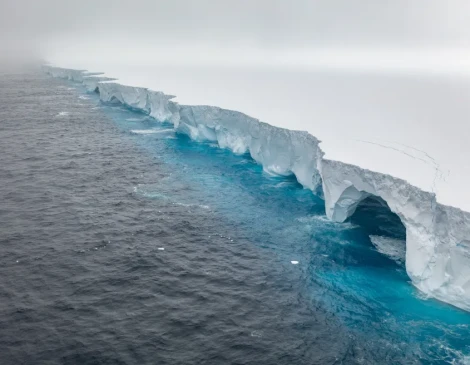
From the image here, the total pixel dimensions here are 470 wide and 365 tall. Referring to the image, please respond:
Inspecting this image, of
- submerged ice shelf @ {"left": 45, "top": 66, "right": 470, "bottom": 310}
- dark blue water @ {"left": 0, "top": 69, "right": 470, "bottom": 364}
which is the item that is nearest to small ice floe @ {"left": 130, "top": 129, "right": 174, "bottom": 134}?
submerged ice shelf @ {"left": 45, "top": 66, "right": 470, "bottom": 310}

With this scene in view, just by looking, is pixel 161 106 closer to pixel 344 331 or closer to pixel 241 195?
pixel 241 195

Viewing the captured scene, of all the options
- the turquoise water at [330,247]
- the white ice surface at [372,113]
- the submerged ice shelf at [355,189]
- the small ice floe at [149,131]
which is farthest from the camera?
the small ice floe at [149,131]

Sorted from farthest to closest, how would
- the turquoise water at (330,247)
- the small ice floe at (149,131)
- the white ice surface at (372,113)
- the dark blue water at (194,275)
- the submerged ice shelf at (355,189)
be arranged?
the small ice floe at (149,131)
the white ice surface at (372,113)
the submerged ice shelf at (355,189)
the turquoise water at (330,247)
the dark blue water at (194,275)

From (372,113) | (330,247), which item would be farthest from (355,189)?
(372,113)

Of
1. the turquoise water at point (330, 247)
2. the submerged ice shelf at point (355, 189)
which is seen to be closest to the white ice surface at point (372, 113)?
the submerged ice shelf at point (355, 189)

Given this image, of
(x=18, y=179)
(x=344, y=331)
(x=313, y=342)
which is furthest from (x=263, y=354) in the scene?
(x=18, y=179)

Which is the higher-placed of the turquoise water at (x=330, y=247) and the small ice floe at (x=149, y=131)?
the small ice floe at (x=149, y=131)

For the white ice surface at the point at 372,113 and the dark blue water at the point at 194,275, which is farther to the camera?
the white ice surface at the point at 372,113

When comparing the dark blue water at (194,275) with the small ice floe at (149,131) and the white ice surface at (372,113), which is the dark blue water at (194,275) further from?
the small ice floe at (149,131)
